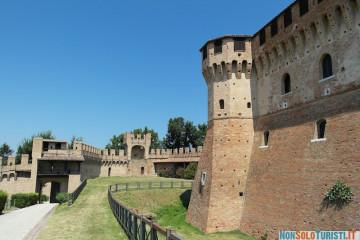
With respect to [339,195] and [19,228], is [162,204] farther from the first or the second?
A: [339,195]

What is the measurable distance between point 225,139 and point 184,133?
44.1 m

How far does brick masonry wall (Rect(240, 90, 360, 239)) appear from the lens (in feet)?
51.1

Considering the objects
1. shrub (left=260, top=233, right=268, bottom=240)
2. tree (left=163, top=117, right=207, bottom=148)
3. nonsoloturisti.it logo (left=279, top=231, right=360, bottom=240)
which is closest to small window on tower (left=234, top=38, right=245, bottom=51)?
shrub (left=260, top=233, right=268, bottom=240)

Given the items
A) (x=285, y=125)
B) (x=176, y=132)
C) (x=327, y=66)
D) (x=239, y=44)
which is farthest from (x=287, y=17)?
(x=176, y=132)

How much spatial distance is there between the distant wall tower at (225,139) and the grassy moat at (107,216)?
1522mm

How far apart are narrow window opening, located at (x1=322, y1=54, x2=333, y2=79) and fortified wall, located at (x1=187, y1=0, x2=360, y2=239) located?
62 millimetres

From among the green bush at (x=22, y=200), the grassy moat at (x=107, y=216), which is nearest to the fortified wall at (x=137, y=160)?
the grassy moat at (x=107, y=216)

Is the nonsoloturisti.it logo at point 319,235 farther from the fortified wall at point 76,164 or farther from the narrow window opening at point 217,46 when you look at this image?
the fortified wall at point 76,164

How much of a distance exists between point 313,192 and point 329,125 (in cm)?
398

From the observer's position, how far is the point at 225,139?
25.0m

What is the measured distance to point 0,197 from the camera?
22.8m

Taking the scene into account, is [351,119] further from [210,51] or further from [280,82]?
[210,51]

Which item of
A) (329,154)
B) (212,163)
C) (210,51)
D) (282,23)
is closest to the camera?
(329,154)

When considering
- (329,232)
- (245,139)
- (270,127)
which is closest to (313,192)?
(329,232)
